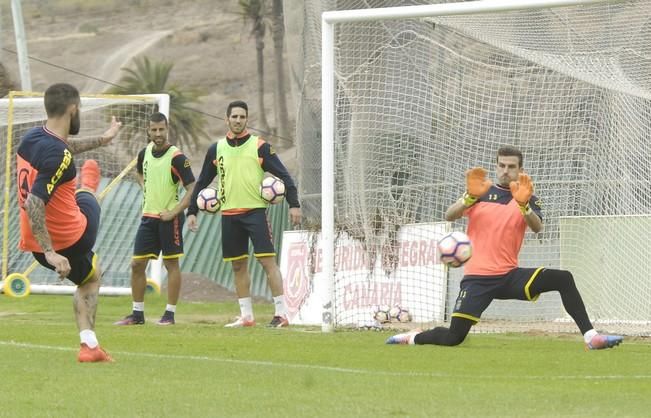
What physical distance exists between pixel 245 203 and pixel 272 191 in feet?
1.09

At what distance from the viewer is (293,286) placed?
1689cm

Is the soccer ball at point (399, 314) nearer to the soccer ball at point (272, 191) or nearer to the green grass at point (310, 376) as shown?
the green grass at point (310, 376)

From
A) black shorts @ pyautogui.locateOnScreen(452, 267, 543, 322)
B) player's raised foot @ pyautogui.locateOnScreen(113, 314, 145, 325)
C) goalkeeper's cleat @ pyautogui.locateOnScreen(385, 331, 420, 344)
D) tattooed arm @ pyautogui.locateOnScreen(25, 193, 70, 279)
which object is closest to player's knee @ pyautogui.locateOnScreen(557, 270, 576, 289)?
black shorts @ pyautogui.locateOnScreen(452, 267, 543, 322)

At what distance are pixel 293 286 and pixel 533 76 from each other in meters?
3.98

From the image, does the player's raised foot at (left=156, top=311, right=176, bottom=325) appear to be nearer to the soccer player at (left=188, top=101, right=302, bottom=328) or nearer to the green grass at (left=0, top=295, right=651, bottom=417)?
the soccer player at (left=188, top=101, right=302, bottom=328)

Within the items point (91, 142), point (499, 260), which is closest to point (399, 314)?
point (499, 260)

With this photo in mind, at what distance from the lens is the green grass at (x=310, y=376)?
7328 mm

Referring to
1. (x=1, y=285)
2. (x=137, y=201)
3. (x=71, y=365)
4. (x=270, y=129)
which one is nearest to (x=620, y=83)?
(x=71, y=365)

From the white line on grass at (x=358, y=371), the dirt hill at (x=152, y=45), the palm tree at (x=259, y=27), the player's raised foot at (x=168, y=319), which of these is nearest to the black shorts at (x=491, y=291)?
the white line on grass at (x=358, y=371)

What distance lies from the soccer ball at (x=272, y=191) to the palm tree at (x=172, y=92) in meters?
39.8

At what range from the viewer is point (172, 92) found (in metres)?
57.1

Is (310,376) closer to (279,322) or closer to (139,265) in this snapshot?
(279,322)

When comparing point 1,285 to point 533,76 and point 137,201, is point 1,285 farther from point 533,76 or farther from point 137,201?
point 533,76

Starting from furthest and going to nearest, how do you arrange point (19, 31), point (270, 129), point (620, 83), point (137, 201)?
point (270, 129), point (19, 31), point (137, 201), point (620, 83)
